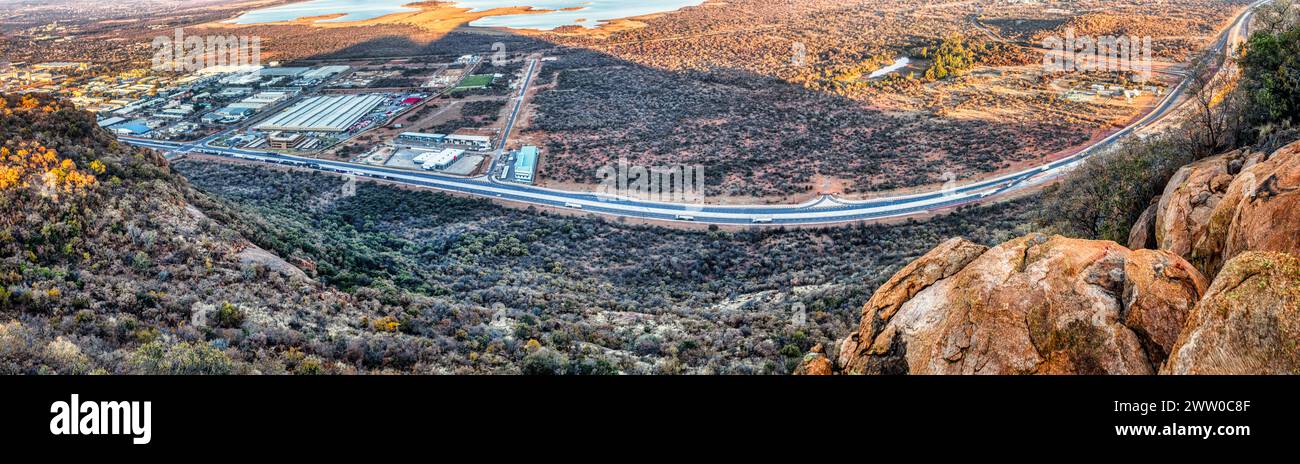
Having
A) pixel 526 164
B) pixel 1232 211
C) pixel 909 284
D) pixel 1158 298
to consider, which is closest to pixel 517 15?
pixel 526 164

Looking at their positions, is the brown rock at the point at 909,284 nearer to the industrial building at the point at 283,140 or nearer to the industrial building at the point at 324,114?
the industrial building at the point at 283,140

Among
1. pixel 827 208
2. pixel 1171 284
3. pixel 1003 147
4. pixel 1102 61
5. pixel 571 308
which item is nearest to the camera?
pixel 1171 284

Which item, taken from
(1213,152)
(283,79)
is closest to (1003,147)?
(1213,152)

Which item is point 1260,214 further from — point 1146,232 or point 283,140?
point 283,140

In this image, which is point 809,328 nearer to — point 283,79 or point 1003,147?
point 1003,147

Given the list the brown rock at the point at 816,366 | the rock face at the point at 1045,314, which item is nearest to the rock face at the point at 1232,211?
the rock face at the point at 1045,314

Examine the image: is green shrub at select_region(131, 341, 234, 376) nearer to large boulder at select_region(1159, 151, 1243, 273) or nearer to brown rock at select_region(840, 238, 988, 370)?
brown rock at select_region(840, 238, 988, 370)
